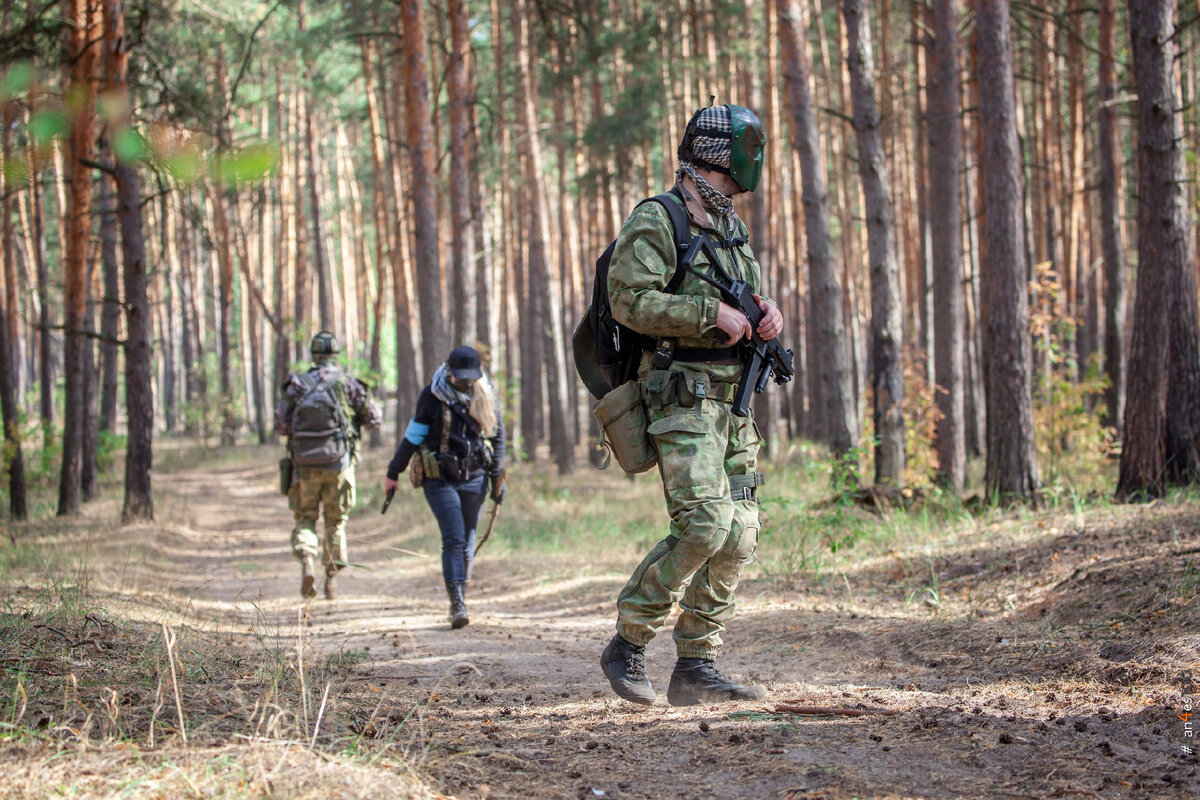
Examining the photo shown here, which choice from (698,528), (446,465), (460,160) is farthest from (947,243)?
(698,528)

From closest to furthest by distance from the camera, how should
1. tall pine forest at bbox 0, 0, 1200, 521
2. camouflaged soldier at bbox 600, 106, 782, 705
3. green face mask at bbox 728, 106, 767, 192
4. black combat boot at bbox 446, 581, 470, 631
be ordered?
camouflaged soldier at bbox 600, 106, 782, 705
green face mask at bbox 728, 106, 767, 192
black combat boot at bbox 446, 581, 470, 631
tall pine forest at bbox 0, 0, 1200, 521

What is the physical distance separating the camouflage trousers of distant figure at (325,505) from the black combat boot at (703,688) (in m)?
4.86

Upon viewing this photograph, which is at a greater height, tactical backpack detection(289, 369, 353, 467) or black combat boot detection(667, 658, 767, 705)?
tactical backpack detection(289, 369, 353, 467)

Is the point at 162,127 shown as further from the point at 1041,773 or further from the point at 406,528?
the point at 406,528

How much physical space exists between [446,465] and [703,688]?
10.8ft

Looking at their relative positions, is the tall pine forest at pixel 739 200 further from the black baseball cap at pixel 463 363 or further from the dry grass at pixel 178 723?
the black baseball cap at pixel 463 363

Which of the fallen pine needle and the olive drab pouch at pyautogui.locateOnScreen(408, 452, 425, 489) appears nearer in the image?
the fallen pine needle

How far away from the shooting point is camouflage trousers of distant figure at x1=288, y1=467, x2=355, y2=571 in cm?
829

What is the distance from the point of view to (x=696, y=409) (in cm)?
396

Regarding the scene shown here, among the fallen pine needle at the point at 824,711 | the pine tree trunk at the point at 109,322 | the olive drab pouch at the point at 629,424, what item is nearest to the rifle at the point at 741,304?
the olive drab pouch at the point at 629,424

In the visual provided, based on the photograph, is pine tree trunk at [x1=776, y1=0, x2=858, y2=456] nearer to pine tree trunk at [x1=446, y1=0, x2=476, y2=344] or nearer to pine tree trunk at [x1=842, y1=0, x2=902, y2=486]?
pine tree trunk at [x1=842, y1=0, x2=902, y2=486]

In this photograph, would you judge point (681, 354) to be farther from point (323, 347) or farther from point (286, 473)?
point (286, 473)

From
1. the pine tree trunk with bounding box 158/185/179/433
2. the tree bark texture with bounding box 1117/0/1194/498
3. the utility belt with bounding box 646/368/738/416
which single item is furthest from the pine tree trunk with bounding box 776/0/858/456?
the pine tree trunk with bounding box 158/185/179/433

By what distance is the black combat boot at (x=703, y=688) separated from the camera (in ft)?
13.5
